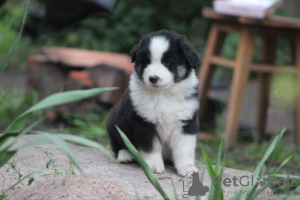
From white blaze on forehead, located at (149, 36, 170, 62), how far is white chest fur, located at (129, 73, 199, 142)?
26 centimetres

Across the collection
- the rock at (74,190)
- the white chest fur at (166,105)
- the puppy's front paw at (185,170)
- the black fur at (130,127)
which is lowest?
the puppy's front paw at (185,170)

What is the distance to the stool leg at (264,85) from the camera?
241 inches

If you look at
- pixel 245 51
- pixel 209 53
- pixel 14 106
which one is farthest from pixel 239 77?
pixel 14 106

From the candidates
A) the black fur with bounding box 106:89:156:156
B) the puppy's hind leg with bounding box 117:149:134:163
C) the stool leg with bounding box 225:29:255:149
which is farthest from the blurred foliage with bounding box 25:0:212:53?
the puppy's hind leg with bounding box 117:149:134:163

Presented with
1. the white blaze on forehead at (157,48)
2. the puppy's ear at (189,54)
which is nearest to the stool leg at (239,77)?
the puppy's ear at (189,54)

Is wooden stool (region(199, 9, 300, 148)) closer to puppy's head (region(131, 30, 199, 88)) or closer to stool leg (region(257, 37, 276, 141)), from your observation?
stool leg (region(257, 37, 276, 141))

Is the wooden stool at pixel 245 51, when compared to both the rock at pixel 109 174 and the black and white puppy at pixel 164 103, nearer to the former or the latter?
the rock at pixel 109 174

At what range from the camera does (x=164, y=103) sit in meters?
3.46

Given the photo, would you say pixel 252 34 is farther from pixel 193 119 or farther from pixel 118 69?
pixel 193 119

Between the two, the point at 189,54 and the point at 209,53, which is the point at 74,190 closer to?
the point at 189,54

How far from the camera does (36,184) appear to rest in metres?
2.90

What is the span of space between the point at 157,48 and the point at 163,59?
0.09 metres

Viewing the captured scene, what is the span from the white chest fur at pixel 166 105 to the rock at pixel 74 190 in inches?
33.2

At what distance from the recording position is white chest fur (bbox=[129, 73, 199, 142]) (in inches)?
134
